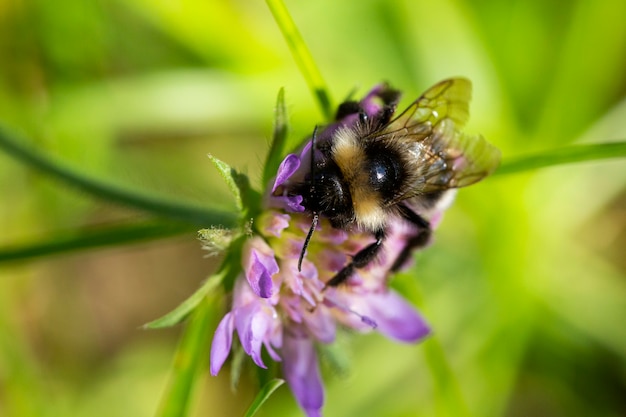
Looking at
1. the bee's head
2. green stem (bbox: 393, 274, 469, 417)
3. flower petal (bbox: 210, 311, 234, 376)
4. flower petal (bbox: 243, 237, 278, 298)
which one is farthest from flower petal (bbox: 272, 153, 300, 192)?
green stem (bbox: 393, 274, 469, 417)

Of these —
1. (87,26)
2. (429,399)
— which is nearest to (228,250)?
(429,399)

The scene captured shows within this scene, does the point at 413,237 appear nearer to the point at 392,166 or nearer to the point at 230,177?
the point at 392,166

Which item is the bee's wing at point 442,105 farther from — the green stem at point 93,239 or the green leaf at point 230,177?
the green stem at point 93,239

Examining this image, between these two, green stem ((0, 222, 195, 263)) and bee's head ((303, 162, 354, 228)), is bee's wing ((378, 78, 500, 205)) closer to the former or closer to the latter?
bee's head ((303, 162, 354, 228))

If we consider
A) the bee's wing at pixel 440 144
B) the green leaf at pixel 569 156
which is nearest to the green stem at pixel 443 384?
the green leaf at pixel 569 156

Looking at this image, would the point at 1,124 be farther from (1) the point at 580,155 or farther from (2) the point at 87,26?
(1) the point at 580,155
